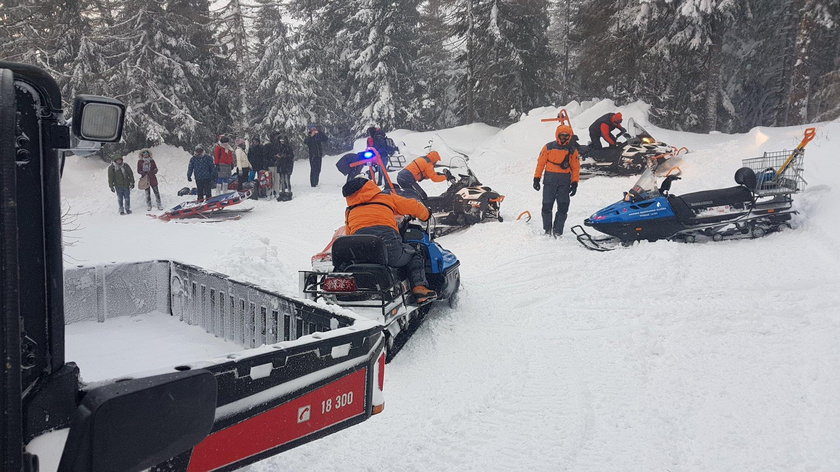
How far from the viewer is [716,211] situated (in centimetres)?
831

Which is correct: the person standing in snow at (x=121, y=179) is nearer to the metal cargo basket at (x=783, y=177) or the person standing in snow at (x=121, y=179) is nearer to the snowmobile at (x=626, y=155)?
the snowmobile at (x=626, y=155)

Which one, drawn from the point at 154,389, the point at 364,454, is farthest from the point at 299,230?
the point at 154,389

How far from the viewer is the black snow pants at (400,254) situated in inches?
214

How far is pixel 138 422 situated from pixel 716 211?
28.1 feet

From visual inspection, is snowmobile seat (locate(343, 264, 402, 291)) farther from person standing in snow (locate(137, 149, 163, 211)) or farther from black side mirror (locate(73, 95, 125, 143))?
person standing in snow (locate(137, 149, 163, 211))

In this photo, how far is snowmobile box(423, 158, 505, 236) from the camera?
11039mm

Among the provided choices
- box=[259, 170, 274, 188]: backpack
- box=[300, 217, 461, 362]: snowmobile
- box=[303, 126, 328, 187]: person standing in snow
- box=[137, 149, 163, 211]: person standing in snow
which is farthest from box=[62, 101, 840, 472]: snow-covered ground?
box=[303, 126, 328, 187]: person standing in snow

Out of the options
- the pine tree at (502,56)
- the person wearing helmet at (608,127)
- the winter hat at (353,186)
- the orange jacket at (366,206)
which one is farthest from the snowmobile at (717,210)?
the pine tree at (502,56)

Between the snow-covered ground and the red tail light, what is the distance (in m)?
0.83

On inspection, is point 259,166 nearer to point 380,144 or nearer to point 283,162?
point 283,162

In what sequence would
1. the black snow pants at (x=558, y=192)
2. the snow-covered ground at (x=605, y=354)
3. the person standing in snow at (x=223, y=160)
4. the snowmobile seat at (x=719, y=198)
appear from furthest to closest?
the person standing in snow at (x=223, y=160) → the black snow pants at (x=558, y=192) → the snowmobile seat at (x=719, y=198) → the snow-covered ground at (x=605, y=354)

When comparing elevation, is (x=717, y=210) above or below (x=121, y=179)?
above

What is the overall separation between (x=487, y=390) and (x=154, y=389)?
10.9 feet

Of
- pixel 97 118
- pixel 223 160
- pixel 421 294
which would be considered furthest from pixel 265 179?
pixel 97 118
